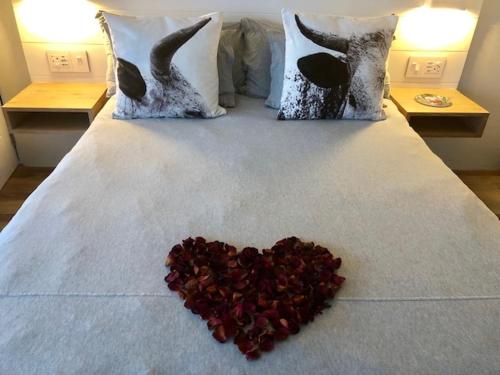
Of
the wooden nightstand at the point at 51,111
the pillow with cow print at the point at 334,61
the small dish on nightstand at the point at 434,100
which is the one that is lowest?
the wooden nightstand at the point at 51,111

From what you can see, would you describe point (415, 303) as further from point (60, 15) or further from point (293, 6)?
point (60, 15)

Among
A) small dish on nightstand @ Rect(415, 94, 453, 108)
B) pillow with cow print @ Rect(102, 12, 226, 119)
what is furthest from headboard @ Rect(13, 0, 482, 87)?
pillow with cow print @ Rect(102, 12, 226, 119)

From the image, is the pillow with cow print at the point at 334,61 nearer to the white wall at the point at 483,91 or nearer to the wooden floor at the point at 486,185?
the white wall at the point at 483,91

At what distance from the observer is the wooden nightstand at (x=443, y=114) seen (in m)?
2.04

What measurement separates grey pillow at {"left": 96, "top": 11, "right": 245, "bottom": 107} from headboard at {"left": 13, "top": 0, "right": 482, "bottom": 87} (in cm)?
12

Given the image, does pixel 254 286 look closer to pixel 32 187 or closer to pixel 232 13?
pixel 232 13

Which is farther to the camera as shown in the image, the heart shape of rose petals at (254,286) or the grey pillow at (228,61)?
the grey pillow at (228,61)

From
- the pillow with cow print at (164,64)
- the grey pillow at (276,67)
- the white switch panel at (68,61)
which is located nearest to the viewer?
the pillow with cow print at (164,64)

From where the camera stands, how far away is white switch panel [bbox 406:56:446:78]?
2227 millimetres

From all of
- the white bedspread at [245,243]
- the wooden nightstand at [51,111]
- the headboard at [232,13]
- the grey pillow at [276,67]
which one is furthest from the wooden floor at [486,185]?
the wooden nightstand at [51,111]

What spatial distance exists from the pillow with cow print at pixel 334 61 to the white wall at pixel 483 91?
0.82 m

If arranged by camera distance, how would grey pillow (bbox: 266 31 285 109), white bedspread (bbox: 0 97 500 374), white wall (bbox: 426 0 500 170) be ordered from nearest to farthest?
white bedspread (bbox: 0 97 500 374) → grey pillow (bbox: 266 31 285 109) → white wall (bbox: 426 0 500 170)

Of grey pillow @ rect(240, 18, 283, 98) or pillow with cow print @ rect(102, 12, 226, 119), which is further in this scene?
grey pillow @ rect(240, 18, 283, 98)

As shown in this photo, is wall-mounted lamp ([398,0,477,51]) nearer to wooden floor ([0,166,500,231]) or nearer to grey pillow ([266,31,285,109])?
grey pillow ([266,31,285,109])
